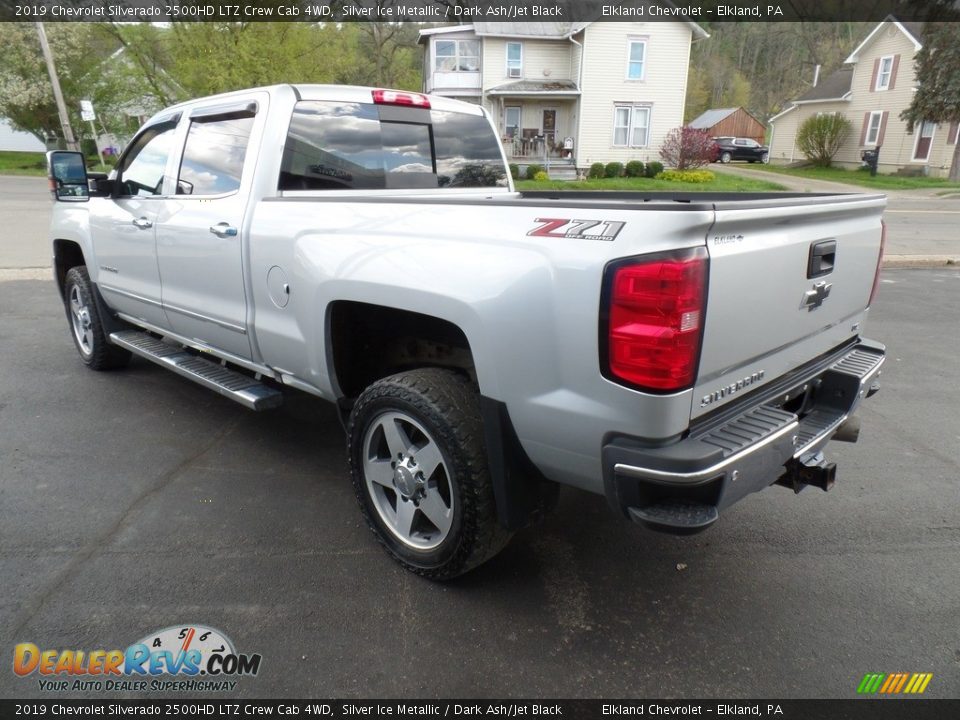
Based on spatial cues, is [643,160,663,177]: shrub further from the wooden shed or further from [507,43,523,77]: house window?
the wooden shed

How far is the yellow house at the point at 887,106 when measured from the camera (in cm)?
2995

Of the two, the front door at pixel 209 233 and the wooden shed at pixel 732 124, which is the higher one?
the wooden shed at pixel 732 124

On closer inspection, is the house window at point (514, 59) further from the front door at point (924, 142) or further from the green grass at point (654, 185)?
the front door at point (924, 142)

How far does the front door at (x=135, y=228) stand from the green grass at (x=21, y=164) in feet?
84.8

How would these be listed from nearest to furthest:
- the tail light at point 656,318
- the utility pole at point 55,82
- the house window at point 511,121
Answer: the tail light at point 656,318, the utility pole at point 55,82, the house window at point 511,121

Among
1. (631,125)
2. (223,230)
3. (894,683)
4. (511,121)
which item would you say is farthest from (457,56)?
(894,683)

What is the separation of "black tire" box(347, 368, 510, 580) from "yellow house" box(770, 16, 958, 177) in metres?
34.7

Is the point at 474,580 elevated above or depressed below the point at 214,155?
below

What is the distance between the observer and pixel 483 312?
7.69 feet

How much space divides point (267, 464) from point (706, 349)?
2826 millimetres

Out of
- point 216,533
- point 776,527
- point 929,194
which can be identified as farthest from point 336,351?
point 929,194

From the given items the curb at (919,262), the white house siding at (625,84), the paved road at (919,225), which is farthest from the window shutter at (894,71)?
the curb at (919,262)

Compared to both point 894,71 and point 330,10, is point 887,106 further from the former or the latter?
point 330,10
